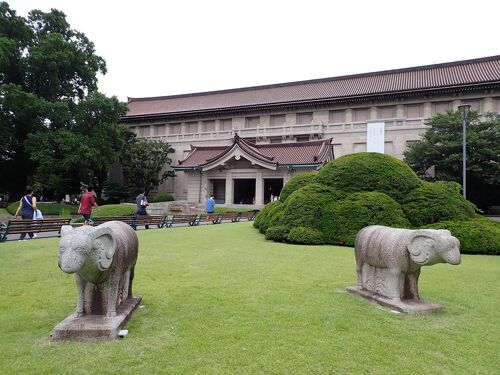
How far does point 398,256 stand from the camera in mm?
5746

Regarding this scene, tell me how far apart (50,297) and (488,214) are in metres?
35.6

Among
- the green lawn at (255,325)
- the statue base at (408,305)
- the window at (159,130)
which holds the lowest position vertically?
the green lawn at (255,325)

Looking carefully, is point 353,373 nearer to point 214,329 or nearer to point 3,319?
point 214,329

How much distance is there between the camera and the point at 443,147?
28531 millimetres

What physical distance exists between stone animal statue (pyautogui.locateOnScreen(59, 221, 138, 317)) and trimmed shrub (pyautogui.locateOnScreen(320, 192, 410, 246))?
9.58 meters

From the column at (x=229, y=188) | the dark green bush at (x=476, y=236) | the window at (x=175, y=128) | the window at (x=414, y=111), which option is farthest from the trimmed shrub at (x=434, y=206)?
the window at (x=175, y=128)

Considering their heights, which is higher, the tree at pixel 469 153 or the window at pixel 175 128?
the window at pixel 175 128

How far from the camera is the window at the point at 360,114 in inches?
1486

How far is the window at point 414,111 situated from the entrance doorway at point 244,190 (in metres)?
16.7

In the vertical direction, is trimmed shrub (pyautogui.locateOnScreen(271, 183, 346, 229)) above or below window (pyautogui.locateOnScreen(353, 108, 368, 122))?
below

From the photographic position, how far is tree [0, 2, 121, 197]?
27250 millimetres

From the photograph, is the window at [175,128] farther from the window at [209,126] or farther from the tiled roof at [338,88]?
the window at [209,126]

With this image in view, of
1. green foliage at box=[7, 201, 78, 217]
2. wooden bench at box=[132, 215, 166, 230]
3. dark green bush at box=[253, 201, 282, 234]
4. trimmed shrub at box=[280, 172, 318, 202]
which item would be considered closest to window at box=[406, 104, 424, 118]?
trimmed shrub at box=[280, 172, 318, 202]

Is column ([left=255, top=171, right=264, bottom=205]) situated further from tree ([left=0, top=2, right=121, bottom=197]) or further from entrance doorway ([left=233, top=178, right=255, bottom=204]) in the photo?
tree ([left=0, top=2, right=121, bottom=197])
